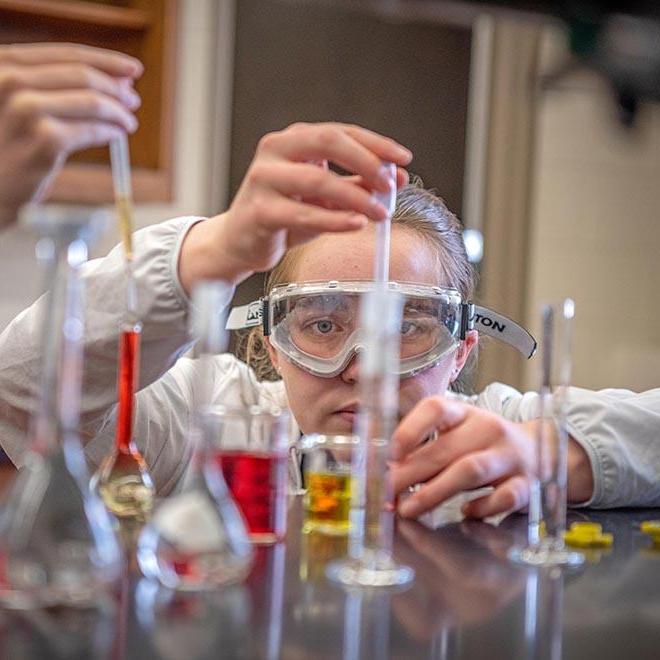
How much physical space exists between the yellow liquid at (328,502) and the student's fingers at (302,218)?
0.24 metres

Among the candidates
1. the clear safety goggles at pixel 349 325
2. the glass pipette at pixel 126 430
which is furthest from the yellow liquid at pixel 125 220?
the clear safety goggles at pixel 349 325

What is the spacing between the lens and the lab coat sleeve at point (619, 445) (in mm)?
1456

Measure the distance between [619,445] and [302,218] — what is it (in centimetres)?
55

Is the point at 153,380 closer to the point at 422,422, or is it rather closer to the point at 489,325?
the point at 422,422

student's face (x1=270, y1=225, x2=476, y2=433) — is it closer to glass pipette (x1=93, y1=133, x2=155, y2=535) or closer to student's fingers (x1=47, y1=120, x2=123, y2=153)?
glass pipette (x1=93, y1=133, x2=155, y2=535)

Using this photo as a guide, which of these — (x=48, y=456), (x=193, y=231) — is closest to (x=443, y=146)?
(x=193, y=231)

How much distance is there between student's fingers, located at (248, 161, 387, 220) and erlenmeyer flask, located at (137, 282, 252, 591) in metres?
0.30

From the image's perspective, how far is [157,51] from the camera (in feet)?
9.72

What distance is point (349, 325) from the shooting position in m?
1.74

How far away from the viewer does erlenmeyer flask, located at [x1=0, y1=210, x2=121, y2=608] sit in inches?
31.4

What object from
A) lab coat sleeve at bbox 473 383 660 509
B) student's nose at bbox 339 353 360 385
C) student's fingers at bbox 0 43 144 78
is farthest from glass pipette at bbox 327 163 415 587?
student's nose at bbox 339 353 360 385

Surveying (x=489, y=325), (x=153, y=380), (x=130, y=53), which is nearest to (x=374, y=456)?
(x=153, y=380)

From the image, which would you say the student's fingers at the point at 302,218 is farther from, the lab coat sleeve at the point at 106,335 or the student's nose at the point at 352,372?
the student's nose at the point at 352,372

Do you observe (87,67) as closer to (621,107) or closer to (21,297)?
(621,107)
